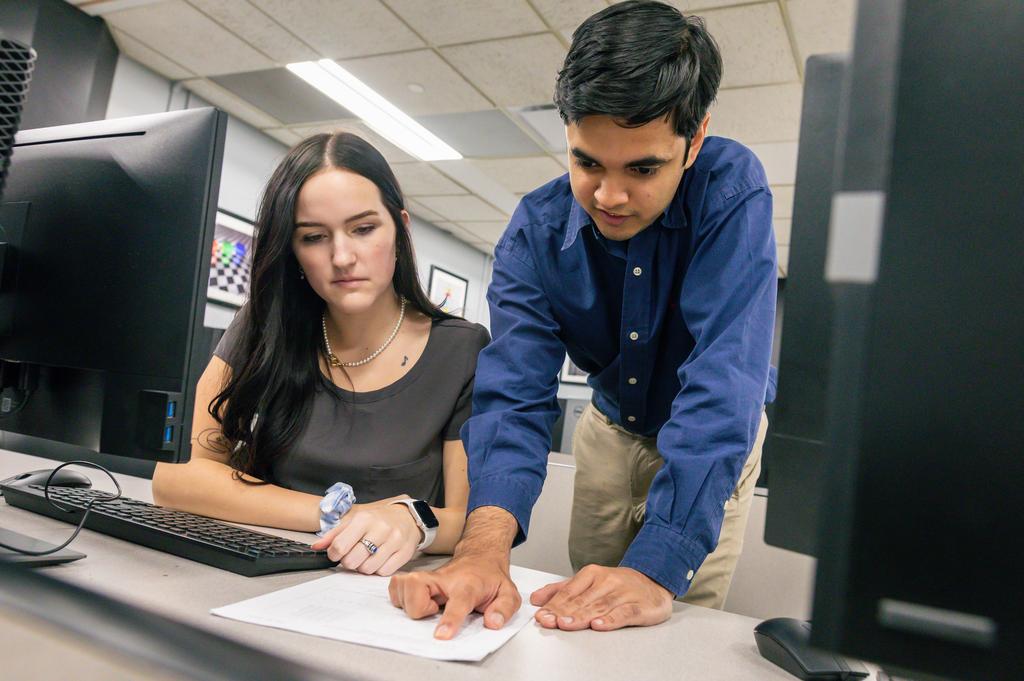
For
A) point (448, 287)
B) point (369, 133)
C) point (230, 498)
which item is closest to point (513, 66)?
point (369, 133)

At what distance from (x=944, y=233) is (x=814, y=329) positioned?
1.09 ft

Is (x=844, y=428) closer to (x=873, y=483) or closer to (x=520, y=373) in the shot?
(x=873, y=483)

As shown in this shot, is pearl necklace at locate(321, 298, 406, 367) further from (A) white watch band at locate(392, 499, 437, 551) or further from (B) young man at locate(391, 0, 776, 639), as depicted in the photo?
(A) white watch band at locate(392, 499, 437, 551)

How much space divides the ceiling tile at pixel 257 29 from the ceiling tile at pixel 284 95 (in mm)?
217

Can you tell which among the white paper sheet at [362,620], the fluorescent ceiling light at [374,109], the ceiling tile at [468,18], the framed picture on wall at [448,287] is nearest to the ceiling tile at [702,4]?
the ceiling tile at [468,18]

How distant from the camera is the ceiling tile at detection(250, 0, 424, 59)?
9.97ft

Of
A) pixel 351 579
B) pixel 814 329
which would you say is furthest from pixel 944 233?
pixel 351 579

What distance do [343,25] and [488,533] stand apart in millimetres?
2963

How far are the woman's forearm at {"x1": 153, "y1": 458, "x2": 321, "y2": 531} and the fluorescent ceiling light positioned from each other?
9.75 feet

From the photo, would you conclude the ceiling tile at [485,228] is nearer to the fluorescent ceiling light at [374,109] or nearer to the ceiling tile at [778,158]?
the fluorescent ceiling light at [374,109]

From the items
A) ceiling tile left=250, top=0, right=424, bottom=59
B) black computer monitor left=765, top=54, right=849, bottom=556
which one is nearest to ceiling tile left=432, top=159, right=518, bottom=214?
ceiling tile left=250, top=0, right=424, bottom=59

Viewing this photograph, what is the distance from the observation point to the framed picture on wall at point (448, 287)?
678 cm

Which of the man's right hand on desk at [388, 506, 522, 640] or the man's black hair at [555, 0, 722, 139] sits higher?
the man's black hair at [555, 0, 722, 139]

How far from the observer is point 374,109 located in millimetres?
4105
